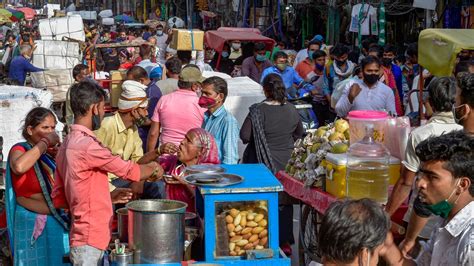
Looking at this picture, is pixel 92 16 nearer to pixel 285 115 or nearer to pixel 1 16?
pixel 1 16

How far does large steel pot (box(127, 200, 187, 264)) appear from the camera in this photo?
13.9 ft

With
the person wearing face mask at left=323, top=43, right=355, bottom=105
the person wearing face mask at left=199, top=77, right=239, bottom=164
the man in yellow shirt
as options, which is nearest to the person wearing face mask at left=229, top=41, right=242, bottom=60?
the person wearing face mask at left=323, top=43, right=355, bottom=105

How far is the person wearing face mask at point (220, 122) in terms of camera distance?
6.27 m

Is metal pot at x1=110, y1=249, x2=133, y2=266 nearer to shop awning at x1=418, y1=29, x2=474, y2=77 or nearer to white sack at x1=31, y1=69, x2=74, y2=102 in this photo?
shop awning at x1=418, y1=29, x2=474, y2=77

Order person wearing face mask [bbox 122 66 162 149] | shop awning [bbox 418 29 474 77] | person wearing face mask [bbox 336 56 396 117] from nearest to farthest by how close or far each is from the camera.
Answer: shop awning [bbox 418 29 474 77], person wearing face mask [bbox 336 56 396 117], person wearing face mask [bbox 122 66 162 149]

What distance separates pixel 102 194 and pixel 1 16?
2964 cm

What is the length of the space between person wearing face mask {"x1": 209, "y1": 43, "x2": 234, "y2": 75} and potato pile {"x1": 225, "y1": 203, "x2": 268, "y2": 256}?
10264mm

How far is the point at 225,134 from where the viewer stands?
629 centimetres

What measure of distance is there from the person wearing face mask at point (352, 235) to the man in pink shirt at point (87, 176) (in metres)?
2.01

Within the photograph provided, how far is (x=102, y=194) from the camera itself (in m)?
4.66

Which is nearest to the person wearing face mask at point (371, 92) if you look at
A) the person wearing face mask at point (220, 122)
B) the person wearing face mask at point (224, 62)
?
the person wearing face mask at point (220, 122)

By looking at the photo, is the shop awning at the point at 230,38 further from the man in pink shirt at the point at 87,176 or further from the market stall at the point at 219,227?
the market stall at the point at 219,227

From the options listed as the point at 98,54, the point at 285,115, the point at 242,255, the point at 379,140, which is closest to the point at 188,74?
the point at 285,115

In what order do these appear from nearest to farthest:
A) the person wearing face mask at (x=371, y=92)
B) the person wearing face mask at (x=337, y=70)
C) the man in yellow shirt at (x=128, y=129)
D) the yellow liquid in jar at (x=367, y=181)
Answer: the yellow liquid in jar at (x=367, y=181) < the man in yellow shirt at (x=128, y=129) < the person wearing face mask at (x=371, y=92) < the person wearing face mask at (x=337, y=70)
